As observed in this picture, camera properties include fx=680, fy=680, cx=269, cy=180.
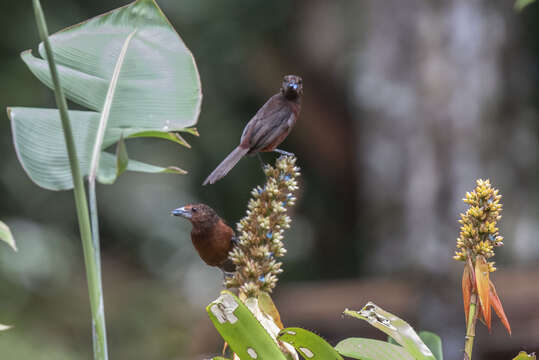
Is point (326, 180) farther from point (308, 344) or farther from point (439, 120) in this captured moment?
point (308, 344)

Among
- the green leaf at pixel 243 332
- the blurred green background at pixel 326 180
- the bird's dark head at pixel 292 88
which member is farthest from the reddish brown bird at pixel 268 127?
the blurred green background at pixel 326 180

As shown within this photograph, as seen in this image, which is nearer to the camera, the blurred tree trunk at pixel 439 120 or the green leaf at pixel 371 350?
the green leaf at pixel 371 350

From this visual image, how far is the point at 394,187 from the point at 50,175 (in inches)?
199

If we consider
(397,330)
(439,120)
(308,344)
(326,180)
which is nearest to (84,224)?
(308,344)

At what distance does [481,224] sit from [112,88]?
70 centimetres

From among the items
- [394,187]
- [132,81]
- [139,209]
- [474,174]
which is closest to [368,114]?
[394,187]

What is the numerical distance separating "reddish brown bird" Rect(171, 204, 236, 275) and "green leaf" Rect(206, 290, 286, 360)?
23 centimetres

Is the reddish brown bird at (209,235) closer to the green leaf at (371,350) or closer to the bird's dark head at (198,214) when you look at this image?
the bird's dark head at (198,214)

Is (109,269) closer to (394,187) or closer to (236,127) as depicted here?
(236,127)

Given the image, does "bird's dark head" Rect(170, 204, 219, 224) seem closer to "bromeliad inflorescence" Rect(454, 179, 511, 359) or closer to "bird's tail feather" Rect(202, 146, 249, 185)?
"bird's tail feather" Rect(202, 146, 249, 185)

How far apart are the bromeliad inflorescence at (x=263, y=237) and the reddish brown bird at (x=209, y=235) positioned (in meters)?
0.17

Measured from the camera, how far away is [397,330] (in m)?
0.97

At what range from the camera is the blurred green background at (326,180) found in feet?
17.5

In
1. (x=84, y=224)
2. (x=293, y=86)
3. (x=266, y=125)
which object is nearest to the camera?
(x=84, y=224)
